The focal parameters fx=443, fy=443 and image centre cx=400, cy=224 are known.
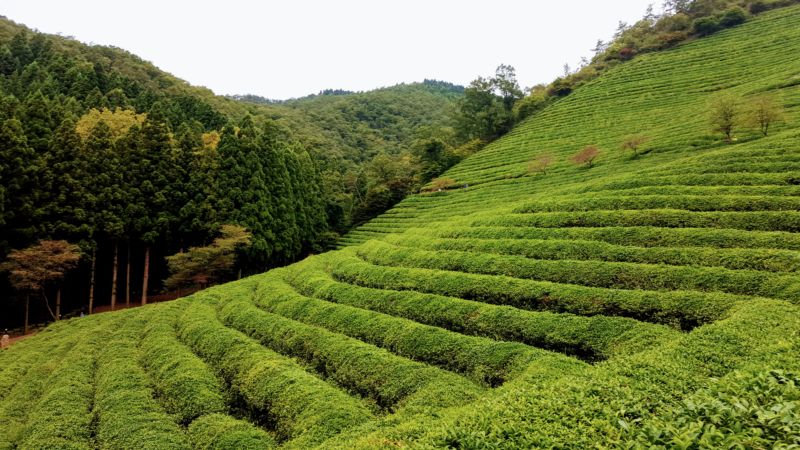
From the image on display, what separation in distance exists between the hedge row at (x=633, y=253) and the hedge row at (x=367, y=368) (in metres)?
8.47

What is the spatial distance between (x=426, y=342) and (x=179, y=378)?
8.41 meters

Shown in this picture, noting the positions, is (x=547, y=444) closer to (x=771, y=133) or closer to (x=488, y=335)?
(x=488, y=335)

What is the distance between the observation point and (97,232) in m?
31.9

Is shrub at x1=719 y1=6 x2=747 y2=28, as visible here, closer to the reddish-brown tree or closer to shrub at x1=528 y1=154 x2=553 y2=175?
shrub at x1=528 y1=154 x2=553 y2=175

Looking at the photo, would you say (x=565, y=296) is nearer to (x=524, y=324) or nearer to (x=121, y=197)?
(x=524, y=324)

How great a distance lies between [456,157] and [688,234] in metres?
51.4

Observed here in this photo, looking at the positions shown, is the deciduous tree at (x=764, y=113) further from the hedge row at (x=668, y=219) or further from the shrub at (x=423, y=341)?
the shrub at (x=423, y=341)

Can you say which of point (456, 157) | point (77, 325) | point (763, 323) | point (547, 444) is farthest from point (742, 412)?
point (456, 157)

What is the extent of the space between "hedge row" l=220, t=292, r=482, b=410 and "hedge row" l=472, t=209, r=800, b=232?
11698 mm

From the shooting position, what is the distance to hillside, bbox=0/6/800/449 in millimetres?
7055

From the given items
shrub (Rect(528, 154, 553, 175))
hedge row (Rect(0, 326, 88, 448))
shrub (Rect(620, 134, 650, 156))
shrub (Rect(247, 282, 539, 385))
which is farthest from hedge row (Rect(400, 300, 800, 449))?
shrub (Rect(528, 154, 553, 175))

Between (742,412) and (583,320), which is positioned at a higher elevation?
(742,412)

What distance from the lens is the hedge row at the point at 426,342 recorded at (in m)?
12.6

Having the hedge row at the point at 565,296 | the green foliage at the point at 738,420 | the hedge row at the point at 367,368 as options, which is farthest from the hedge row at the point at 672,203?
the green foliage at the point at 738,420
